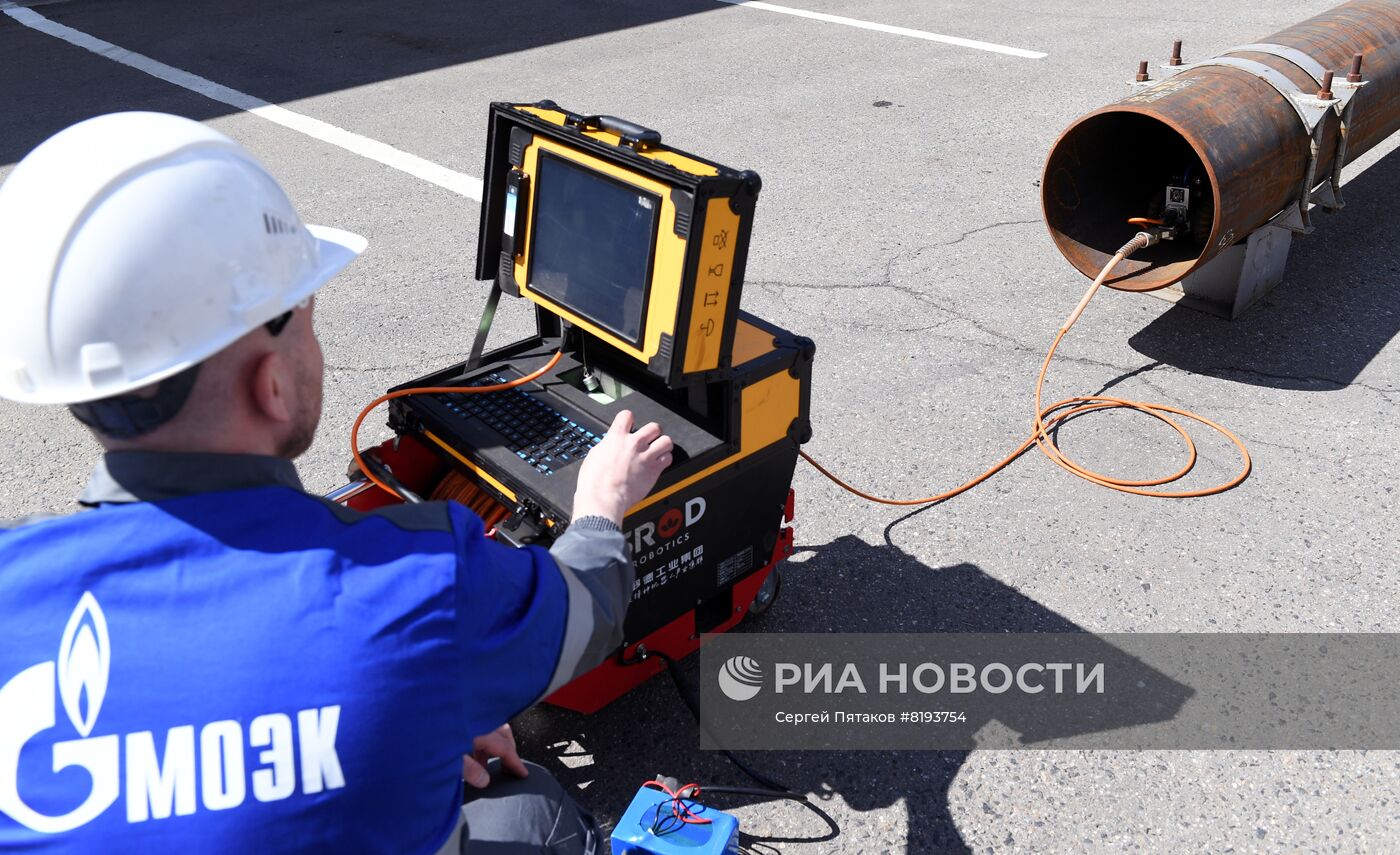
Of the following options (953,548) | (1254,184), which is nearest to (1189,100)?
(1254,184)

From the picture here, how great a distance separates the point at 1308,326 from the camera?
505 centimetres

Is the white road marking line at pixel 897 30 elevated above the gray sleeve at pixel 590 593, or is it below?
above

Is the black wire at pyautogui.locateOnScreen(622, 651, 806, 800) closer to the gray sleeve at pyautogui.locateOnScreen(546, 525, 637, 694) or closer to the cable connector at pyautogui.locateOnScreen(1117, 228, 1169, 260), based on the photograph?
the gray sleeve at pyautogui.locateOnScreen(546, 525, 637, 694)

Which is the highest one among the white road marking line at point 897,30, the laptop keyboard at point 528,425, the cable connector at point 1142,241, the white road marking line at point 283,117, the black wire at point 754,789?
the white road marking line at point 897,30

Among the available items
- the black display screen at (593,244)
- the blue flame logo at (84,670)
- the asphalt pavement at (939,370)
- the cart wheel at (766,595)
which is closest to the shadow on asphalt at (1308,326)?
the asphalt pavement at (939,370)

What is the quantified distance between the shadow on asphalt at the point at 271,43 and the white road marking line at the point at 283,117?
0.35 ft

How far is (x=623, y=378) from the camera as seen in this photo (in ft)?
10.1

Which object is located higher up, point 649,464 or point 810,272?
point 649,464

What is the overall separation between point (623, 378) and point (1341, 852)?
6.95ft

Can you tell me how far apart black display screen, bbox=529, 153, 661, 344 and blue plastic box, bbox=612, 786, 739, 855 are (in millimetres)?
1083

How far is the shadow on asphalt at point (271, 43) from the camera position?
8219 mm

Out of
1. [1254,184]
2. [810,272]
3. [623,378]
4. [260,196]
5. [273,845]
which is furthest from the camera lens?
[810,272]

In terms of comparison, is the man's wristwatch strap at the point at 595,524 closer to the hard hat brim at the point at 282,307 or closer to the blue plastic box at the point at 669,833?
the hard hat brim at the point at 282,307

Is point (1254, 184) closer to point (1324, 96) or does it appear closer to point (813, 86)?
point (1324, 96)
